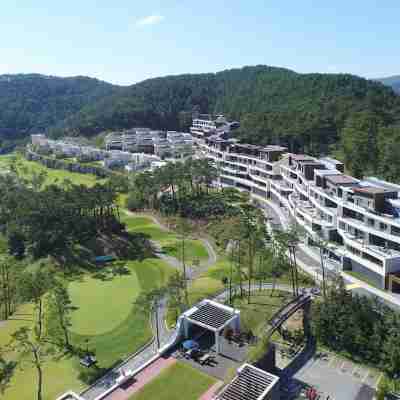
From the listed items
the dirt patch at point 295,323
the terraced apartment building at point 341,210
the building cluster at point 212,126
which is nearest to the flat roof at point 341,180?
the terraced apartment building at point 341,210

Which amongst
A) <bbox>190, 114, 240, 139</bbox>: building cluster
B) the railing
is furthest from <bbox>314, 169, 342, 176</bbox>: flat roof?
<bbox>190, 114, 240, 139</bbox>: building cluster

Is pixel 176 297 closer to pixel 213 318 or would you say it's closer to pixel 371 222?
pixel 213 318

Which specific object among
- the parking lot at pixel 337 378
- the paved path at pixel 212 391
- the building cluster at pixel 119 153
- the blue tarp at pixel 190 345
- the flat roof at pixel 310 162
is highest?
the flat roof at pixel 310 162

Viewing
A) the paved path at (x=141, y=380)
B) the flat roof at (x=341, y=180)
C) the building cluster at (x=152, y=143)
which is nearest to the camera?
the paved path at (x=141, y=380)

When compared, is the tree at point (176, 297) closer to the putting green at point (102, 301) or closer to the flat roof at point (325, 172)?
the putting green at point (102, 301)

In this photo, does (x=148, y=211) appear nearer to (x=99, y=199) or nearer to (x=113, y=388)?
(x=99, y=199)

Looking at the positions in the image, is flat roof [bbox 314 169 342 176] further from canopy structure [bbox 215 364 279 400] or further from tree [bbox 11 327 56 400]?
tree [bbox 11 327 56 400]

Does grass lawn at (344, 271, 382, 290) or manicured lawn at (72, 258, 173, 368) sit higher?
grass lawn at (344, 271, 382, 290)
